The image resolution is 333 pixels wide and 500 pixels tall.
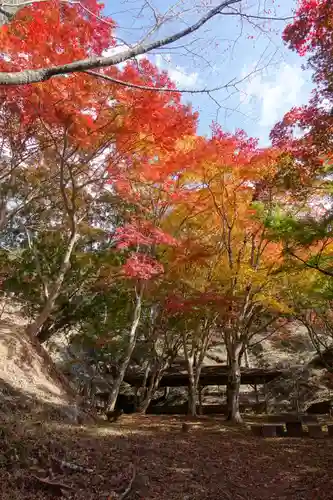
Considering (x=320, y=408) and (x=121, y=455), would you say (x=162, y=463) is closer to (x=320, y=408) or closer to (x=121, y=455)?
(x=121, y=455)

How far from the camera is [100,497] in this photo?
4609 millimetres

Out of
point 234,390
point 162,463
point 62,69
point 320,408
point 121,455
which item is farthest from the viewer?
point 320,408

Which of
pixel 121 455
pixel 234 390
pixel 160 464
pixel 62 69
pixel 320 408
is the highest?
pixel 62 69

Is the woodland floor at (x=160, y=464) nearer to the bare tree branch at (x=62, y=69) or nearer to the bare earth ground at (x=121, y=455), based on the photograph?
the bare earth ground at (x=121, y=455)

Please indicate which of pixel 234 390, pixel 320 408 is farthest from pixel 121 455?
pixel 320 408

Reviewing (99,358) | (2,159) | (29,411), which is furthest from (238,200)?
(99,358)

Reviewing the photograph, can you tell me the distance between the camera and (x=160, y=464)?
21.1ft

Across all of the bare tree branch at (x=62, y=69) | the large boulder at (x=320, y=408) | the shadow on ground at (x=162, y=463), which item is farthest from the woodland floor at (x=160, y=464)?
the large boulder at (x=320, y=408)

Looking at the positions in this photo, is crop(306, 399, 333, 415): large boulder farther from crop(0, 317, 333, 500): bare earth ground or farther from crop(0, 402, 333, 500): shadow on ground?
crop(0, 402, 333, 500): shadow on ground

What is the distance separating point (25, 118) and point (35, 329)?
16.8ft

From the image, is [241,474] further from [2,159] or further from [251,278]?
[2,159]

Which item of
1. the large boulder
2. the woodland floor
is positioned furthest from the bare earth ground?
the large boulder

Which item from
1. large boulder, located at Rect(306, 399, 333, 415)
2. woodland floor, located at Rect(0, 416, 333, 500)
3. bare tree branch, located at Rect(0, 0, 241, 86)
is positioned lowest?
woodland floor, located at Rect(0, 416, 333, 500)

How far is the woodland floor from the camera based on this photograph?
15.9ft
